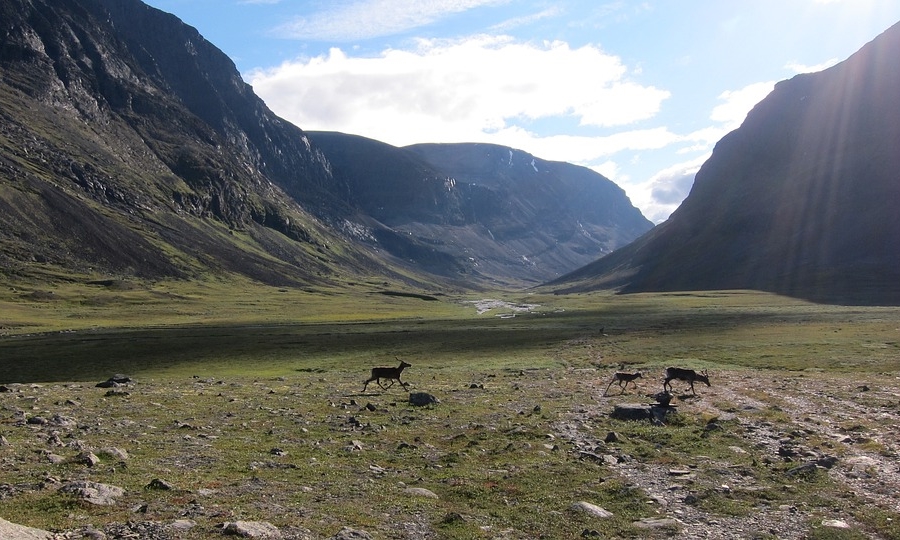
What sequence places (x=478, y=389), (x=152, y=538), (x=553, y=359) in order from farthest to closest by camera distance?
(x=553, y=359) < (x=478, y=389) < (x=152, y=538)

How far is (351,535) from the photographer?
12.6 metres

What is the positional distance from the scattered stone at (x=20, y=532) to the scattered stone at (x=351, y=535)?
5149 millimetres

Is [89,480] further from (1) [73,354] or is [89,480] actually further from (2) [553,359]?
(1) [73,354]

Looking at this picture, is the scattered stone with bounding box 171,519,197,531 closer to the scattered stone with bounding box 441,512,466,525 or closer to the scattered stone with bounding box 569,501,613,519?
the scattered stone with bounding box 441,512,466,525

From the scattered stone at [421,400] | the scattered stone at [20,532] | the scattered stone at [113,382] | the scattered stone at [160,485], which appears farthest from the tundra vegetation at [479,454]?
the scattered stone at [113,382]

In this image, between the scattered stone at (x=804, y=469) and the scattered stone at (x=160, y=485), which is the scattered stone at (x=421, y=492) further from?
the scattered stone at (x=804, y=469)

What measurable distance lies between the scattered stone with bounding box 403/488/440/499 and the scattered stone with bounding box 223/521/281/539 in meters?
4.21

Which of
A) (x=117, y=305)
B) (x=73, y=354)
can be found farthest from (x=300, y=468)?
(x=117, y=305)

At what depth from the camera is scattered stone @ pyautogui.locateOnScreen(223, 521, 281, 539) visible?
476 inches

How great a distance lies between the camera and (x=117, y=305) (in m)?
152

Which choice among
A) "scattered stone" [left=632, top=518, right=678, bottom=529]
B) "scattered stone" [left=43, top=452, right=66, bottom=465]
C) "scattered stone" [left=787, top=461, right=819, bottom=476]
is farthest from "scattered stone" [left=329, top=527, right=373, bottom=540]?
"scattered stone" [left=787, top=461, right=819, bottom=476]

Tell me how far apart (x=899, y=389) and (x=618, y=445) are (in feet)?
78.3

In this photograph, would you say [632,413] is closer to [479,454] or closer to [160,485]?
[479,454]

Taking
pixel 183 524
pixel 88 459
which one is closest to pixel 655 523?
pixel 183 524
